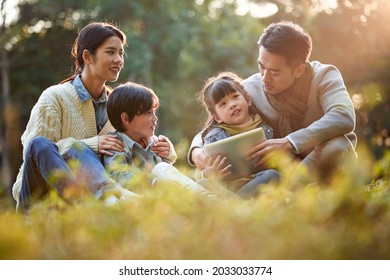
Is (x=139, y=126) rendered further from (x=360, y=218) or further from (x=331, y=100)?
(x=360, y=218)

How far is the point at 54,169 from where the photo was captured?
3.68 m

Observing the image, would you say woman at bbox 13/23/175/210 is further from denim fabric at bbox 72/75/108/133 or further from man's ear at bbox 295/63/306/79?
man's ear at bbox 295/63/306/79

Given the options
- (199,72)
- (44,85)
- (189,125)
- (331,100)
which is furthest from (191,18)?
(331,100)

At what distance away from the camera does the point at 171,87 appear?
2408 centimetres

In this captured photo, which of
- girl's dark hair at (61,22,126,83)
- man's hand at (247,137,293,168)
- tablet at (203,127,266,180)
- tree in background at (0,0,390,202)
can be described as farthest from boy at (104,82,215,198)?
tree in background at (0,0,390,202)

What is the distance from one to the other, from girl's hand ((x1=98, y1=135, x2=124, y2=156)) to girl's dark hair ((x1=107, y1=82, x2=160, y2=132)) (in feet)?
0.59

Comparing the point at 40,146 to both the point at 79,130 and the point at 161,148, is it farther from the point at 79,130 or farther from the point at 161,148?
the point at 161,148

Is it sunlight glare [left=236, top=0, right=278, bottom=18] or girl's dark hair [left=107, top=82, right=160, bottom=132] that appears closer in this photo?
girl's dark hair [left=107, top=82, right=160, bottom=132]

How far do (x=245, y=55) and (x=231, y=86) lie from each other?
2200cm

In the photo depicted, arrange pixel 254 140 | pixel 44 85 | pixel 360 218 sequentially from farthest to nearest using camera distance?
pixel 44 85 → pixel 254 140 → pixel 360 218

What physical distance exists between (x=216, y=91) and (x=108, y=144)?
65 cm

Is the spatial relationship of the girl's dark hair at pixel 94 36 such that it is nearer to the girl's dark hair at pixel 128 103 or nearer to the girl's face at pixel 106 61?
the girl's face at pixel 106 61

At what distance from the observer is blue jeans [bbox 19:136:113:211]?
370cm

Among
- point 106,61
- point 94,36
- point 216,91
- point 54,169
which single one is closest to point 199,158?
point 216,91
